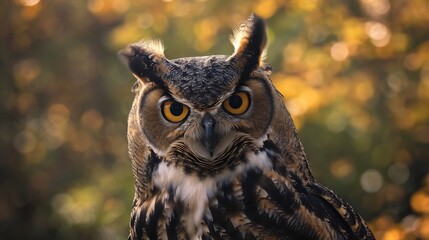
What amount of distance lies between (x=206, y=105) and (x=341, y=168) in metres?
2.89

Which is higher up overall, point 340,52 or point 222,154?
point 340,52

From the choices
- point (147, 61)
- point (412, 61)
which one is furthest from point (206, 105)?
point (412, 61)

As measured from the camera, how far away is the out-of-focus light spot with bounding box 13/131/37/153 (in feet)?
21.2

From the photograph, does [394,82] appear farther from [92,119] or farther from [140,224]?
[92,119]

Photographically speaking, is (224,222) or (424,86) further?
(424,86)

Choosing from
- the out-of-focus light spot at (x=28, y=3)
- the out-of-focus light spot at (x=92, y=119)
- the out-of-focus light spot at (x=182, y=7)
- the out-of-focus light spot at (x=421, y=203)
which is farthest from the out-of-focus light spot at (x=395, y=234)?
the out-of-focus light spot at (x=92, y=119)

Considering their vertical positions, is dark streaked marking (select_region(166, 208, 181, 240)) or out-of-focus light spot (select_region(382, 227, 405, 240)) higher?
out-of-focus light spot (select_region(382, 227, 405, 240))

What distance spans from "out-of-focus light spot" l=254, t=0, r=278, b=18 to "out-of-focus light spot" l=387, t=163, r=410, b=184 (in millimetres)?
1642

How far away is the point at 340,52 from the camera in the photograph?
13.3ft

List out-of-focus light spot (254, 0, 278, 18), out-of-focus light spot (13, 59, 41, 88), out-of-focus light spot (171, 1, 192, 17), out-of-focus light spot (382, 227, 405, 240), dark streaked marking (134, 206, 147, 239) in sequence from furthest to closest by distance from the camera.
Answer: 1. out-of-focus light spot (13, 59, 41, 88)
2. out-of-focus light spot (171, 1, 192, 17)
3. out-of-focus light spot (254, 0, 278, 18)
4. out-of-focus light spot (382, 227, 405, 240)
5. dark streaked marking (134, 206, 147, 239)

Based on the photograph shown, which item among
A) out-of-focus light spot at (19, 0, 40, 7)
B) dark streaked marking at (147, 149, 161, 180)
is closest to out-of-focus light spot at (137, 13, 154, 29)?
out-of-focus light spot at (19, 0, 40, 7)

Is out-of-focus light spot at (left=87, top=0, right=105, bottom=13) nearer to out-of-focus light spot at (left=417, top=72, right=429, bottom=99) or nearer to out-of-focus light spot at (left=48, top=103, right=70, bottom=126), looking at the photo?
out-of-focus light spot at (left=48, top=103, right=70, bottom=126)

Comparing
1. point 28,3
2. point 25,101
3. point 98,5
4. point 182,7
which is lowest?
point 182,7

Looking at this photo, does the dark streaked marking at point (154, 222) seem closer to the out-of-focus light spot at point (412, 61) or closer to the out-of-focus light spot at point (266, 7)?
the out-of-focus light spot at point (266, 7)
